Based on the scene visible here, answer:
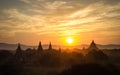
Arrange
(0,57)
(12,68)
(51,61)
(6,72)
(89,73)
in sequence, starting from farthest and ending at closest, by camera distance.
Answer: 1. (0,57)
2. (51,61)
3. (12,68)
4. (6,72)
5. (89,73)

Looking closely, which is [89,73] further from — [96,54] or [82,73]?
[96,54]

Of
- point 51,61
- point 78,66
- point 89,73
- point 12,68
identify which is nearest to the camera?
point 89,73

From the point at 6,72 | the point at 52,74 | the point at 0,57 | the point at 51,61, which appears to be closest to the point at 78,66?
the point at 52,74

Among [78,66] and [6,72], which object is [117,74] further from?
[6,72]

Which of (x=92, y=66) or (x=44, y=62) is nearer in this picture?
(x=92, y=66)

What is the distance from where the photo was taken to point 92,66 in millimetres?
29625

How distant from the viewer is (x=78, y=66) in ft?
99.6

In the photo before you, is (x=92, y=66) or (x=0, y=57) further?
(x=0, y=57)

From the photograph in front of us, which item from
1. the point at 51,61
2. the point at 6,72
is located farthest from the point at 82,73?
the point at 51,61

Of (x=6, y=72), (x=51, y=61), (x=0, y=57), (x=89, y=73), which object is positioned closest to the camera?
(x=89, y=73)

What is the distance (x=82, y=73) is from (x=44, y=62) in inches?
1181

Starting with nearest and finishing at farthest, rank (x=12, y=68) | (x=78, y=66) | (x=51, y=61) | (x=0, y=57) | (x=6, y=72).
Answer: (x=78, y=66) → (x=6, y=72) → (x=12, y=68) → (x=51, y=61) → (x=0, y=57)

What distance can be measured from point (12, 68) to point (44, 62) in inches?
785

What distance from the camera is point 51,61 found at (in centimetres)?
5766
